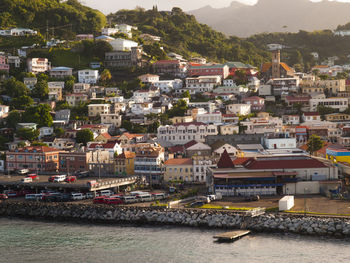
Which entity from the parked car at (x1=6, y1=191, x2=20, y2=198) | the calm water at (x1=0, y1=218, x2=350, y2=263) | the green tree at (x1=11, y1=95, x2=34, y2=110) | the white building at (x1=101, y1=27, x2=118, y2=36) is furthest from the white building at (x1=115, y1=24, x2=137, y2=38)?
the calm water at (x1=0, y1=218, x2=350, y2=263)

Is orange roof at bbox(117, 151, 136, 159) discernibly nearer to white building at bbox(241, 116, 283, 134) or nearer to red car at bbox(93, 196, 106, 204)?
red car at bbox(93, 196, 106, 204)

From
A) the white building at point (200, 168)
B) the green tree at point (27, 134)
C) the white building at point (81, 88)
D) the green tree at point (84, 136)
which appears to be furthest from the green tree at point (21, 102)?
the white building at point (200, 168)

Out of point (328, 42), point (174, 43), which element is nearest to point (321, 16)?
point (328, 42)

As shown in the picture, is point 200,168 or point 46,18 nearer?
point 200,168

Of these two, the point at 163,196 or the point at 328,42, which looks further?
the point at 328,42

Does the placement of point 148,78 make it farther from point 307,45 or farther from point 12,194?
point 307,45

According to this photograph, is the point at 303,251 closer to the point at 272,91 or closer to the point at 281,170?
the point at 281,170

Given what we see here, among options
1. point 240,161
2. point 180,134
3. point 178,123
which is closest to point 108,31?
point 178,123
